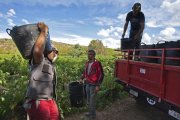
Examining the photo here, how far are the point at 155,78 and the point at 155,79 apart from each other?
0.8 inches

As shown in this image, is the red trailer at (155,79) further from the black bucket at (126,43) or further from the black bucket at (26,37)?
the black bucket at (26,37)

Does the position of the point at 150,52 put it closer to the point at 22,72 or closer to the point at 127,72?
the point at 127,72

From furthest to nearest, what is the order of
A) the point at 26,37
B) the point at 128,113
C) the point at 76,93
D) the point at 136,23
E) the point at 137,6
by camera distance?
the point at 128,113, the point at 136,23, the point at 137,6, the point at 76,93, the point at 26,37

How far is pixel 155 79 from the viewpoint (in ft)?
21.2

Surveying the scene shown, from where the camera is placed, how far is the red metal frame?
5.62 m

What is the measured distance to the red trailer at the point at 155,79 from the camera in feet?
18.4

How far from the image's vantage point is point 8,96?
27.2 feet

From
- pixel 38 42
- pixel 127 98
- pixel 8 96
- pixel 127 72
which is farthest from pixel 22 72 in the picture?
pixel 38 42

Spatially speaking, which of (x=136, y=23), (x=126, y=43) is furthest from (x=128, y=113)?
(x=136, y=23)

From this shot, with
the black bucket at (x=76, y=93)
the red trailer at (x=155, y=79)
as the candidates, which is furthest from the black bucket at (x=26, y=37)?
the black bucket at (x=76, y=93)

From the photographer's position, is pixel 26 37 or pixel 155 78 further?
pixel 155 78

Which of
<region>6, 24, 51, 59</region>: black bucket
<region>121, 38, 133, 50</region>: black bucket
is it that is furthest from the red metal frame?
<region>6, 24, 51, 59</region>: black bucket

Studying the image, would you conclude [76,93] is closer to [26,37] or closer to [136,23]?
[136,23]

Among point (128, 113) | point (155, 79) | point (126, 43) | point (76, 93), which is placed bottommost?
point (128, 113)
